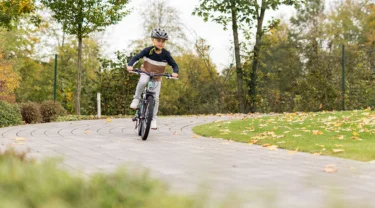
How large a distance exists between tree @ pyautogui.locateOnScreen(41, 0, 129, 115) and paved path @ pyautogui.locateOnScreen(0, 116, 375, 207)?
996 centimetres

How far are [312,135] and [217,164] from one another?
12.3 feet

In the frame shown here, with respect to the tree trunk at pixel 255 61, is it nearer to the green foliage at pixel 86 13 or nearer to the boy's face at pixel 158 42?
the green foliage at pixel 86 13

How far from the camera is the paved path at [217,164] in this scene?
4.30 metres

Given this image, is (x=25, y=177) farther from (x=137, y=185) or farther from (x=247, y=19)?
(x=247, y=19)

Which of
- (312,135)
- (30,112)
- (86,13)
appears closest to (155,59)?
(312,135)

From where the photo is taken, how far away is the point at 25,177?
245cm

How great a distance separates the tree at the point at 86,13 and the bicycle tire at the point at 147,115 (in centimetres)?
1054

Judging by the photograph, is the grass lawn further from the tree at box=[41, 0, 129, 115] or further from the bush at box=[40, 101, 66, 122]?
the tree at box=[41, 0, 129, 115]

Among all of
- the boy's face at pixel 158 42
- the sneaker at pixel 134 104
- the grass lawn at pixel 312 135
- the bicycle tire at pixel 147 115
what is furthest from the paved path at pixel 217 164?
Answer: the boy's face at pixel 158 42

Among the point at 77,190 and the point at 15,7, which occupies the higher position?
the point at 15,7

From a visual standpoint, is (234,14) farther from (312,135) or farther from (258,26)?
(312,135)

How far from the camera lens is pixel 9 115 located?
1259cm

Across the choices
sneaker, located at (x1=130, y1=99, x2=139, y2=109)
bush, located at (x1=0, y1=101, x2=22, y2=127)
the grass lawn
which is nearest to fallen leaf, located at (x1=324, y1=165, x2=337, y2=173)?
the grass lawn

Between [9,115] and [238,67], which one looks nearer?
[9,115]
